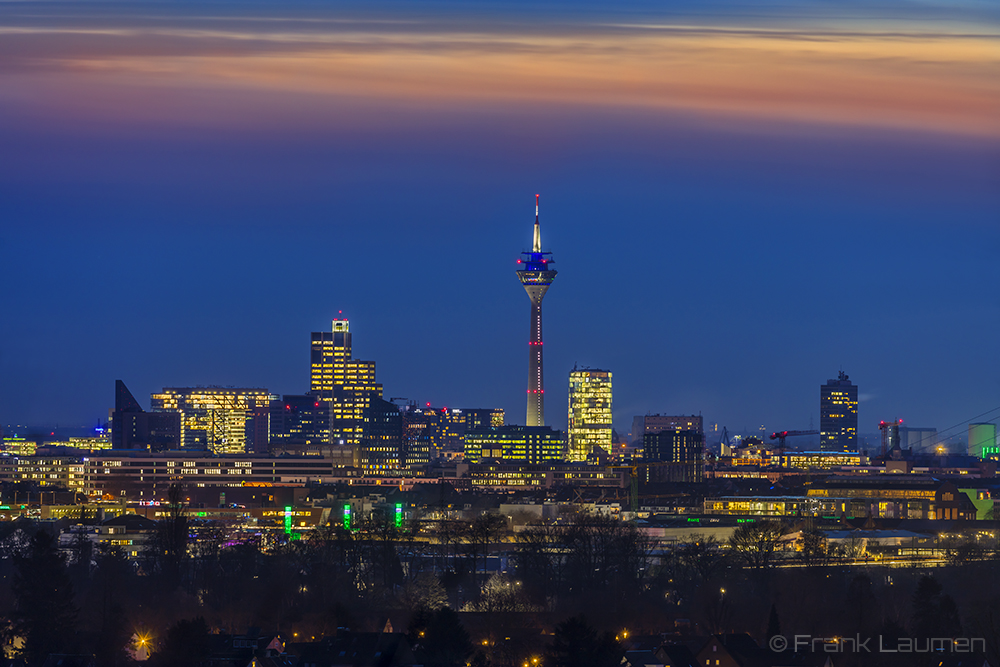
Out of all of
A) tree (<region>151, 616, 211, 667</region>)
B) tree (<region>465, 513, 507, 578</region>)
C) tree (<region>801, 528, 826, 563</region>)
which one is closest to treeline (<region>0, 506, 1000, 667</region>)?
tree (<region>151, 616, 211, 667</region>)

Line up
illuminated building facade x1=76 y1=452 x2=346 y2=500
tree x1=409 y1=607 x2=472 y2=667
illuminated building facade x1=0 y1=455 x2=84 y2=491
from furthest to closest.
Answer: illuminated building facade x1=0 y1=455 x2=84 y2=491
illuminated building facade x1=76 y1=452 x2=346 y2=500
tree x1=409 y1=607 x2=472 y2=667

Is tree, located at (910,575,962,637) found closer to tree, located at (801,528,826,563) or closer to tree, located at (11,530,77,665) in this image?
tree, located at (11,530,77,665)

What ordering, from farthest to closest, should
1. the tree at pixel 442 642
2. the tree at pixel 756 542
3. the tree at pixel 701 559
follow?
the tree at pixel 756 542, the tree at pixel 701 559, the tree at pixel 442 642

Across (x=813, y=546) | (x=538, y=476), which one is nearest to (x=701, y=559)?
(x=813, y=546)

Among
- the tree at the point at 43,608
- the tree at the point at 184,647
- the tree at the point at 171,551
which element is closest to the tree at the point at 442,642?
the tree at the point at 184,647

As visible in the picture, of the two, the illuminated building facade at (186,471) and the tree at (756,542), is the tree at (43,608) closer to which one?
the tree at (756,542)

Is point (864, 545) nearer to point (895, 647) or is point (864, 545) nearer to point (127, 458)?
point (895, 647)

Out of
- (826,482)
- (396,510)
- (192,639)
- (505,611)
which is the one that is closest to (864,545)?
(396,510)
